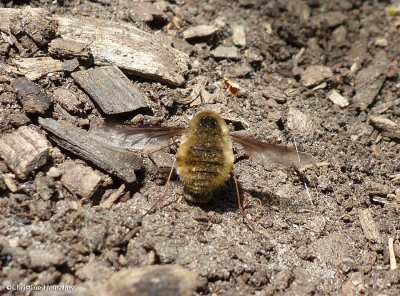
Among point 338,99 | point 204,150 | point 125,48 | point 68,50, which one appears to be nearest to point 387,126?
point 338,99

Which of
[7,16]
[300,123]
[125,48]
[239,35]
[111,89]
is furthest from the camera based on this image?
[239,35]

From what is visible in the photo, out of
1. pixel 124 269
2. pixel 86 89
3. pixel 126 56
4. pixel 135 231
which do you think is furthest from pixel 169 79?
pixel 124 269

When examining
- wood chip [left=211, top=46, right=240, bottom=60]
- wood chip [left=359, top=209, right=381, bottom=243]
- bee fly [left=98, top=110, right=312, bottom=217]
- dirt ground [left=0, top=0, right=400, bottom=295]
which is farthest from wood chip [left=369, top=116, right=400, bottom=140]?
wood chip [left=211, top=46, right=240, bottom=60]

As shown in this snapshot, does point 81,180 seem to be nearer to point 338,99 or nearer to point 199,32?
point 199,32

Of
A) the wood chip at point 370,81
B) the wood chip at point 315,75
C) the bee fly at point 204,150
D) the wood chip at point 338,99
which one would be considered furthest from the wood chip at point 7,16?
the wood chip at point 370,81

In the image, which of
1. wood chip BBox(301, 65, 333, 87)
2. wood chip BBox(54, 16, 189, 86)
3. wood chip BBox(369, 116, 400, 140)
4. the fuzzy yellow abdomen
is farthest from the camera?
wood chip BBox(301, 65, 333, 87)

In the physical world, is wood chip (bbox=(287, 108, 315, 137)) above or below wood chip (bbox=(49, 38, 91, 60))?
below

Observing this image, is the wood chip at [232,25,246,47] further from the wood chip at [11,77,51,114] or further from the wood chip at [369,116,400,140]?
the wood chip at [11,77,51,114]
